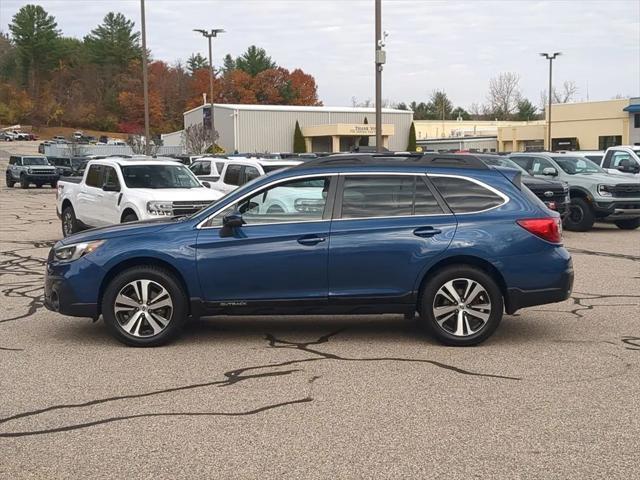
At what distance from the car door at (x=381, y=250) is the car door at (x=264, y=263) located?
0.13 meters

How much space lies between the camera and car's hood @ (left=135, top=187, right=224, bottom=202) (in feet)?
44.7

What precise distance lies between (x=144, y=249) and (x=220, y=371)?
1477mm

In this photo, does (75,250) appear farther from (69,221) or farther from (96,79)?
(96,79)

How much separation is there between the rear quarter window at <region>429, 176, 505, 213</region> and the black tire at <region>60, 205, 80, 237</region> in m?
10.9

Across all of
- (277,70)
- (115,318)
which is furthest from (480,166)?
(277,70)

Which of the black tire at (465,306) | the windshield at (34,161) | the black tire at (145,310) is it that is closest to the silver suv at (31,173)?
the windshield at (34,161)

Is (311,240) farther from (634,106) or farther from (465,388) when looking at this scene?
(634,106)

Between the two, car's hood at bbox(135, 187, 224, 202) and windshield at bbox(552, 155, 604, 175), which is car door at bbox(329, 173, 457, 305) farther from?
windshield at bbox(552, 155, 604, 175)

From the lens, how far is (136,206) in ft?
45.1

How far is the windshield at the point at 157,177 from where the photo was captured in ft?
48.1

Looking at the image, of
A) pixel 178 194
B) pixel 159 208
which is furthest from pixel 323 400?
pixel 178 194

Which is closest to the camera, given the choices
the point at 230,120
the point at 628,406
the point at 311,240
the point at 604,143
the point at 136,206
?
the point at 628,406

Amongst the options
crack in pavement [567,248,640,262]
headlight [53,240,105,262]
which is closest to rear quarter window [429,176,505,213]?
headlight [53,240,105,262]

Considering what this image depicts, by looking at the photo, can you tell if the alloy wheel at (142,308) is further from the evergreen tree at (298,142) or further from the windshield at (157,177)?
the evergreen tree at (298,142)
